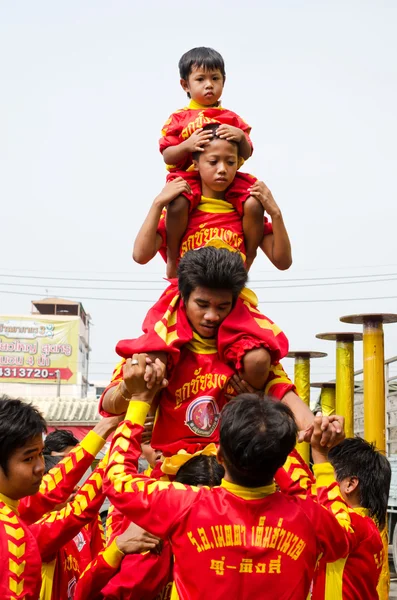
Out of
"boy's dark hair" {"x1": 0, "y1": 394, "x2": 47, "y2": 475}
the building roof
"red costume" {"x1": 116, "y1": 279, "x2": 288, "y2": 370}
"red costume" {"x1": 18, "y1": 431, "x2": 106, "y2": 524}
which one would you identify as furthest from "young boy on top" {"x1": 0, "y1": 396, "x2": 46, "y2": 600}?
the building roof

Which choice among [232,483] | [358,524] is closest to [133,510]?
[232,483]

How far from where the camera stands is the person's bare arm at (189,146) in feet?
13.4

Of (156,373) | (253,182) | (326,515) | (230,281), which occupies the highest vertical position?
(253,182)

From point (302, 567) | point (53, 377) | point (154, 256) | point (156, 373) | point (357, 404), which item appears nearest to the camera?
point (302, 567)

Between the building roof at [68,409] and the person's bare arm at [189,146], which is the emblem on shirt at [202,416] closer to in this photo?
the person's bare arm at [189,146]

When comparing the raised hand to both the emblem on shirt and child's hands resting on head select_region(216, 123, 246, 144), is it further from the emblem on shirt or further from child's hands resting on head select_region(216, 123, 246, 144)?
the emblem on shirt

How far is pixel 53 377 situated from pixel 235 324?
5384 centimetres

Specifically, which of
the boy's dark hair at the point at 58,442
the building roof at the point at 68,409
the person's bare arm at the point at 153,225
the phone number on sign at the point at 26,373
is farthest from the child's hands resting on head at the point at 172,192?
the phone number on sign at the point at 26,373

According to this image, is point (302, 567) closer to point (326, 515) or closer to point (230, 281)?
point (326, 515)

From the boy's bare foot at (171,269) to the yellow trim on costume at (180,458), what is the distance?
92cm

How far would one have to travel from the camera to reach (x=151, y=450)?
422 centimetres

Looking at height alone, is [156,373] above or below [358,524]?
above

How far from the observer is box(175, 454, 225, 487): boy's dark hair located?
3.58 meters

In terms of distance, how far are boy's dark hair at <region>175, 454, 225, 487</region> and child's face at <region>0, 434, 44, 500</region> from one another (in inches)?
27.8
